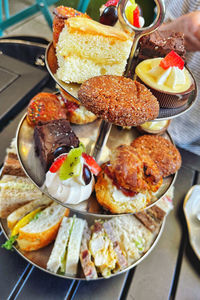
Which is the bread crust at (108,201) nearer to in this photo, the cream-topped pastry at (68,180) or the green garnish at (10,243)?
the cream-topped pastry at (68,180)

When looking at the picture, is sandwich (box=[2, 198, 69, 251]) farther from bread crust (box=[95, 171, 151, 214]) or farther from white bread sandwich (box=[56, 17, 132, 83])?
white bread sandwich (box=[56, 17, 132, 83])

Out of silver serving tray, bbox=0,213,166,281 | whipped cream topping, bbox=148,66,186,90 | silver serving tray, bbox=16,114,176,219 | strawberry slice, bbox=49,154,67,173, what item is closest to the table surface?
silver serving tray, bbox=0,213,166,281

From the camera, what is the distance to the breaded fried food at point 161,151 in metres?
0.99

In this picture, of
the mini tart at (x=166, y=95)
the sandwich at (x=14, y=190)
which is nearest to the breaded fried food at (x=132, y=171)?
the mini tart at (x=166, y=95)

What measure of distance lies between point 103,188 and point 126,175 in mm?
104

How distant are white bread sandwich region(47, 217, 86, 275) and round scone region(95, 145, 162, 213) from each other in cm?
31

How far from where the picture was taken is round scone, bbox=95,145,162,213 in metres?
0.78

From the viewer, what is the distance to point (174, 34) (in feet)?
2.94

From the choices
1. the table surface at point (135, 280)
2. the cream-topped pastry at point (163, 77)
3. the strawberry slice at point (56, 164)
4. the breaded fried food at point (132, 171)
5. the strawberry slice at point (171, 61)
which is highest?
the strawberry slice at point (171, 61)

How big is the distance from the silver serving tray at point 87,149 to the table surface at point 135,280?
416mm

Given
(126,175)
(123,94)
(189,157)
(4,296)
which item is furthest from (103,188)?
(189,157)

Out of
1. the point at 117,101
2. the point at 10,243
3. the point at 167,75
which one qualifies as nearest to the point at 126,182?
the point at 117,101

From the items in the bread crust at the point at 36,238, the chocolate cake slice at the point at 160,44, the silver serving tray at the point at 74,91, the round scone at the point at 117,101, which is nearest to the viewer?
the round scone at the point at 117,101

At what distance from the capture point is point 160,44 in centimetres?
85
